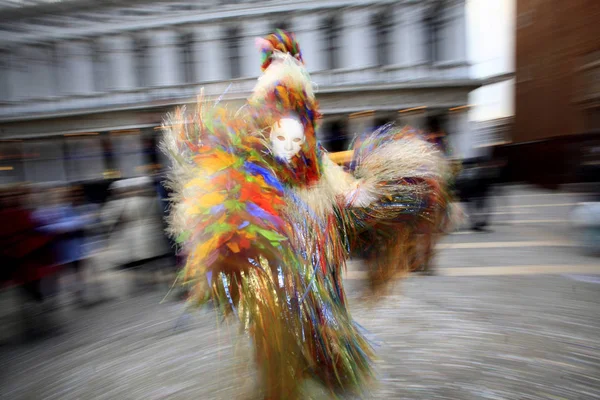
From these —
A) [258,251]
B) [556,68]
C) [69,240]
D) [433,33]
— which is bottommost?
[69,240]

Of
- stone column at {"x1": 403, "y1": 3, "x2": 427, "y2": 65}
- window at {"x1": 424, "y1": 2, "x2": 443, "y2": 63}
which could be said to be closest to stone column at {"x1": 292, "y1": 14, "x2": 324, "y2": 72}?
stone column at {"x1": 403, "y1": 3, "x2": 427, "y2": 65}

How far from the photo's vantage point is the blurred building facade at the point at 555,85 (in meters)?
12.5

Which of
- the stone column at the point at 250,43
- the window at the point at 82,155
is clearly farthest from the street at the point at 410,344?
the stone column at the point at 250,43

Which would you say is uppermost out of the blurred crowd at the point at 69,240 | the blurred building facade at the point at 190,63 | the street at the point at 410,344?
the blurred building facade at the point at 190,63

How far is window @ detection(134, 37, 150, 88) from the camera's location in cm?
2180

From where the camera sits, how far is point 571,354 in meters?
2.77

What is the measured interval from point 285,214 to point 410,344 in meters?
1.90

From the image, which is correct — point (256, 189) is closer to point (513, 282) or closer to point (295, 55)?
point (295, 55)

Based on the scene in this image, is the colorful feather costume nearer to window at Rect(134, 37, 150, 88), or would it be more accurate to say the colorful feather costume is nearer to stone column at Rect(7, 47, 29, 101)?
window at Rect(134, 37, 150, 88)

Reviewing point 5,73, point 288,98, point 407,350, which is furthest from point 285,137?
point 5,73

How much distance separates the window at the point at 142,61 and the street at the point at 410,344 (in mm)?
18963

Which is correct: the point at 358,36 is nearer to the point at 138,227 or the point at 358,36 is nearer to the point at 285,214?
the point at 138,227

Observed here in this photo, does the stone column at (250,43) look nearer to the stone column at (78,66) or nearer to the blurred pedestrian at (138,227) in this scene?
the stone column at (78,66)

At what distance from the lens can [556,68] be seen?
1727 cm
